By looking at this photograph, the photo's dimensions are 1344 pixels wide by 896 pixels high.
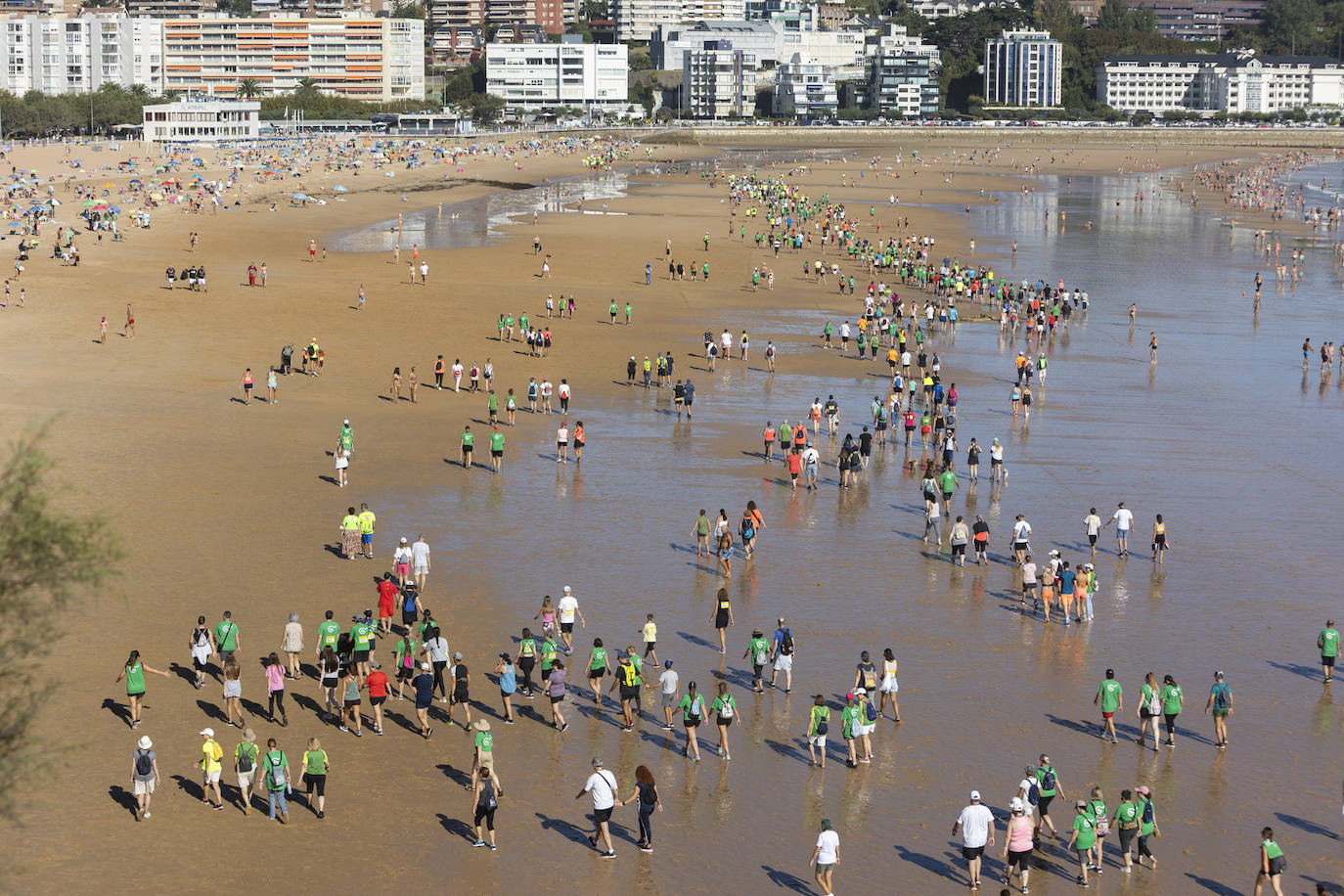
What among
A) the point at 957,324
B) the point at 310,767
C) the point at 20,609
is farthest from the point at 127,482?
the point at 957,324

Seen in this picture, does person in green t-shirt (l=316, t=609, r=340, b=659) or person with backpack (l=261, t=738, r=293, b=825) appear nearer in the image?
person with backpack (l=261, t=738, r=293, b=825)

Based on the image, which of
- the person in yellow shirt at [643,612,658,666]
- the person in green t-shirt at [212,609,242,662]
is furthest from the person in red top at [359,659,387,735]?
the person in yellow shirt at [643,612,658,666]

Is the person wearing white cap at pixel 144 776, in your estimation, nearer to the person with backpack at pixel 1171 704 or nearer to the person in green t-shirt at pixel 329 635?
the person in green t-shirt at pixel 329 635

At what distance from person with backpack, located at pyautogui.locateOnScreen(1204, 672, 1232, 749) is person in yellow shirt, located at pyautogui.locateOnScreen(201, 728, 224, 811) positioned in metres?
11.4

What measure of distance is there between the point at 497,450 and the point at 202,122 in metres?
136

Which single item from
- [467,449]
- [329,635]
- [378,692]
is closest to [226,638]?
[329,635]

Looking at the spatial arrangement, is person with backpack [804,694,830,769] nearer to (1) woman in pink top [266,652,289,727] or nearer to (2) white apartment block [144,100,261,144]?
(1) woman in pink top [266,652,289,727]

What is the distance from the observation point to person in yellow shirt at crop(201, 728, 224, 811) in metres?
15.9

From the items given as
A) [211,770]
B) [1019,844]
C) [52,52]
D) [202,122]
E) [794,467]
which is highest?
[52,52]

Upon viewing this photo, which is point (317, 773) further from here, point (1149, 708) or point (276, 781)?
point (1149, 708)

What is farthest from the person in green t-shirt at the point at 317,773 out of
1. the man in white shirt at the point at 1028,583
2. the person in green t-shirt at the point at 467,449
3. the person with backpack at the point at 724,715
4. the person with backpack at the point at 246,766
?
the person in green t-shirt at the point at 467,449

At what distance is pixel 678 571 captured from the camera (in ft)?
80.5

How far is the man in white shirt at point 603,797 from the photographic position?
15258 millimetres

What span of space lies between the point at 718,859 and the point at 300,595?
9.49m
